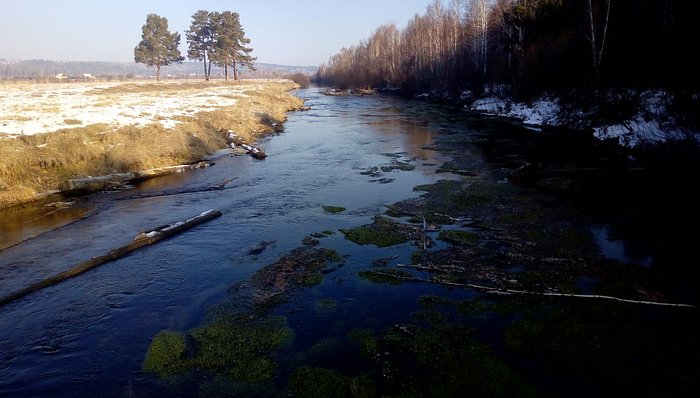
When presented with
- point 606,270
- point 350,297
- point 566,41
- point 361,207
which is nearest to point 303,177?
point 361,207

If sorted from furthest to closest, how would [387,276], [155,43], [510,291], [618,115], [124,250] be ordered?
[155,43] < [618,115] < [124,250] < [387,276] < [510,291]

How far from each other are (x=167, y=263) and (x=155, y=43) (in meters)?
89.3

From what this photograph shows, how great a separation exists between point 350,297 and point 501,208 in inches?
330

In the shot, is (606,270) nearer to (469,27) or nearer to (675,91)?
(675,91)

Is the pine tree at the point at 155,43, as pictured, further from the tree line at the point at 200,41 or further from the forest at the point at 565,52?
the forest at the point at 565,52

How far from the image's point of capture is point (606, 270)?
1088 cm

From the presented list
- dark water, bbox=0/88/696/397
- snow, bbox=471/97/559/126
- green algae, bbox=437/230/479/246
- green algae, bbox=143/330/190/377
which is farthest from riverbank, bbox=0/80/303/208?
snow, bbox=471/97/559/126

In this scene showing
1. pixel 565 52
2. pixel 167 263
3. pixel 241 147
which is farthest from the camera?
pixel 565 52

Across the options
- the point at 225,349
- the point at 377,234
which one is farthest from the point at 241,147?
the point at 225,349

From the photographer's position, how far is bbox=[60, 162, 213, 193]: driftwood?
19.6m

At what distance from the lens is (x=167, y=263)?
40.6 ft

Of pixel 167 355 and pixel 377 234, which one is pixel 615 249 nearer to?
pixel 377 234

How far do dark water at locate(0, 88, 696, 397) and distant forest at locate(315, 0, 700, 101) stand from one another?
15.4 m

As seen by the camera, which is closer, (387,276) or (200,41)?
(387,276)
